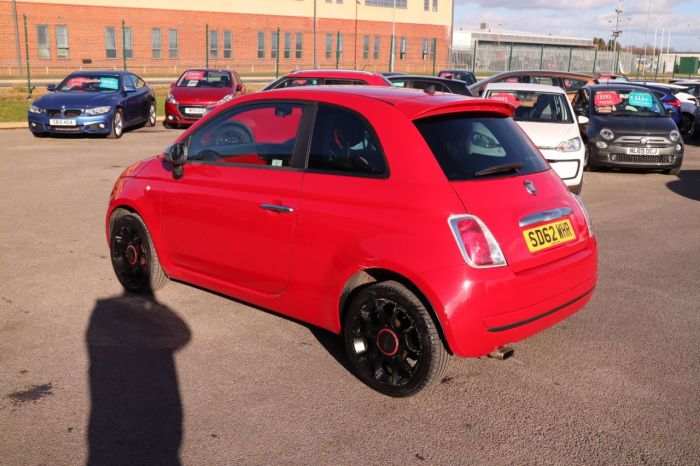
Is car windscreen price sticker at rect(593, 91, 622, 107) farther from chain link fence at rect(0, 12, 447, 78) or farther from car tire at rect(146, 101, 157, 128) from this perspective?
chain link fence at rect(0, 12, 447, 78)

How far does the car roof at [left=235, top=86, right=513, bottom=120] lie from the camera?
441 centimetres

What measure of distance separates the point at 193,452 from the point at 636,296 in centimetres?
409

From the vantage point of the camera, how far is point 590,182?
12562mm

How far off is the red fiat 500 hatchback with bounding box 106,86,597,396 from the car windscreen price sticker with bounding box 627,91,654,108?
10408 millimetres

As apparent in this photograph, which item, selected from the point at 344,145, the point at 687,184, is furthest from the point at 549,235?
the point at 687,184

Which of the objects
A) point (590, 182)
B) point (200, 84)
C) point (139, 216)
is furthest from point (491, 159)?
point (200, 84)

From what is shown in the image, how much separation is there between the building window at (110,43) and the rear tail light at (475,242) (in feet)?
174

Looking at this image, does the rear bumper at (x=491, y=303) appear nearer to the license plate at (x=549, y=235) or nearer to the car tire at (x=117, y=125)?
the license plate at (x=549, y=235)

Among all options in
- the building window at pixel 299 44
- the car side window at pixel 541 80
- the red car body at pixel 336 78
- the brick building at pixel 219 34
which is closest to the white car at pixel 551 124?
the red car body at pixel 336 78

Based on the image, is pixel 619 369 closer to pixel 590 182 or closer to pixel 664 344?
pixel 664 344

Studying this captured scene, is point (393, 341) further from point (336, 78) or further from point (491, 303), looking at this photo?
point (336, 78)

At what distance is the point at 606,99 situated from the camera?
14117 millimetres

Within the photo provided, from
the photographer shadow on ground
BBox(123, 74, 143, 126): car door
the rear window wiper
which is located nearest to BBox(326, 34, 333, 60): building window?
BBox(123, 74, 143, 126): car door

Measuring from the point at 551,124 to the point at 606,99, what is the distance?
339 cm
